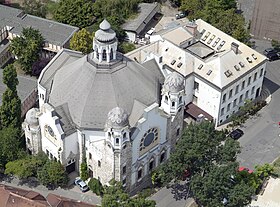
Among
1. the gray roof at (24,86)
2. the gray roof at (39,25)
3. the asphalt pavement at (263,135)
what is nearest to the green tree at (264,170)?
the asphalt pavement at (263,135)

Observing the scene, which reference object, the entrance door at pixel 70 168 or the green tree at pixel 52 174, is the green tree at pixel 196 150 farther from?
the green tree at pixel 52 174

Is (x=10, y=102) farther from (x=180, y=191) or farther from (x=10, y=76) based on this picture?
(x=180, y=191)

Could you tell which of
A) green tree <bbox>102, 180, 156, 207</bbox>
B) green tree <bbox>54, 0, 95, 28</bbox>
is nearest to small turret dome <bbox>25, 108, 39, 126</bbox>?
green tree <bbox>102, 180, 156, 207</bbox>

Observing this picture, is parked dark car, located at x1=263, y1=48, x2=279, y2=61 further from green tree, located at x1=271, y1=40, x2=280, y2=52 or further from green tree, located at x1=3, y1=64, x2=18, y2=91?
green tree, located at x1=3, y1=64, x2=18, y2=91

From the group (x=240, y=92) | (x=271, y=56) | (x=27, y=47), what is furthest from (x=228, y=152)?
(x=27, y=47)

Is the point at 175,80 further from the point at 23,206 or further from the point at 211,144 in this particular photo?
the point at 23,206
